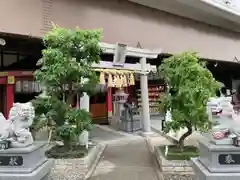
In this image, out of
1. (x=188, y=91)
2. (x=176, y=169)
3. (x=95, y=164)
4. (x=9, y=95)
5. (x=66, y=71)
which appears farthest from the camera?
(x=9, y=95)

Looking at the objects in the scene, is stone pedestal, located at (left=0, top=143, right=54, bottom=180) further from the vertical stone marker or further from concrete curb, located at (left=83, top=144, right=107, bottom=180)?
concrete curb, located at (left=83, top=144, right=107, bottom=180)

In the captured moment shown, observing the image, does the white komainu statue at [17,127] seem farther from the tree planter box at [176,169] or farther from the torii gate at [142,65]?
the torii gate at [142,65]

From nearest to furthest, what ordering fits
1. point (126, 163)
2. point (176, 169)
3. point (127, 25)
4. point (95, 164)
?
point (176, 169), point (95, 164), point (126, 163), point (127, 25)

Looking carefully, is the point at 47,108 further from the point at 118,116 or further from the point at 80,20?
the point at 118,116

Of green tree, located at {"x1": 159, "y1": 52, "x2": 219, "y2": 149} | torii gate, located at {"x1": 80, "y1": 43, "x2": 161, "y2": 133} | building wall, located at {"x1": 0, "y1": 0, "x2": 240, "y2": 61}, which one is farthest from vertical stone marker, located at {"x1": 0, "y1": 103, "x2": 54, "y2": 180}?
torii gate, located at {"x1": 80, "y1": 43, "x2": 161, "y2": 133}

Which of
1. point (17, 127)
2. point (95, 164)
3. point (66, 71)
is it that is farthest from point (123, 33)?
point (17, 127)

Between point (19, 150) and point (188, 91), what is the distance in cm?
438

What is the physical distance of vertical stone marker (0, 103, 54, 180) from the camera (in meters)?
5.16

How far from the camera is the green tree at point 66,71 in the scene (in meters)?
8.38

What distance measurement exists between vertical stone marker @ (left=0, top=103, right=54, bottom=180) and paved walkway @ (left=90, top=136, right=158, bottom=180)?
9.08 ft

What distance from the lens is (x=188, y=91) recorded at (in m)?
8.04

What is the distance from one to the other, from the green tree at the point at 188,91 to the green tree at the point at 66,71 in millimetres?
2052

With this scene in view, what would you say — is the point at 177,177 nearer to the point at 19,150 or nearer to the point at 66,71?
the point at 66,71

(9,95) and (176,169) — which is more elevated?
(9,95)
